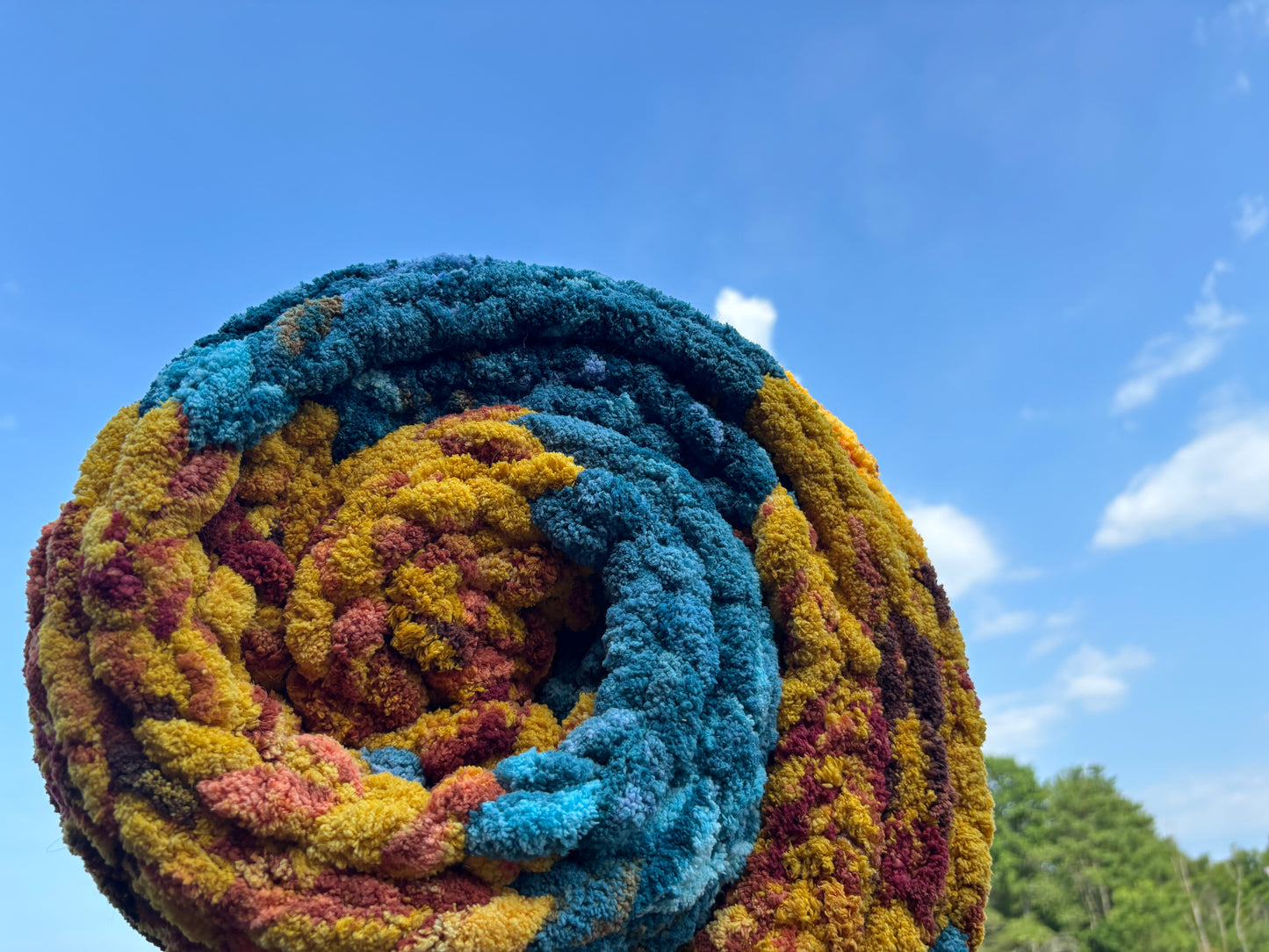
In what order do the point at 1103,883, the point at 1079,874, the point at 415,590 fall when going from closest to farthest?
the point at 415,590, the point at 1103,883, the point at 1079,874

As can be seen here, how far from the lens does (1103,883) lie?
23.2 feet

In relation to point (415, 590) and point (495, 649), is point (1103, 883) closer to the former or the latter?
point (495, 649)

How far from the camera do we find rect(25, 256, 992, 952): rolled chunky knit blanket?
1.73 meters

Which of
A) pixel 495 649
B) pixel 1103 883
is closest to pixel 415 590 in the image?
pixel 495 649

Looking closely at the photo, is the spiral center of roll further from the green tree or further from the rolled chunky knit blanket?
the green tree

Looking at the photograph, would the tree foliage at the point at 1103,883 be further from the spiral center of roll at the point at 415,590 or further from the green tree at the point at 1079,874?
the spiral center of roll at the point at 415,590

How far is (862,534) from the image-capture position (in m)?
2.48

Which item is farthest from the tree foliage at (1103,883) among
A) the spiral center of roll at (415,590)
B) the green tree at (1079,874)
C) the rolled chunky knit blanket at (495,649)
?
the spiral center of roll at (415,590)

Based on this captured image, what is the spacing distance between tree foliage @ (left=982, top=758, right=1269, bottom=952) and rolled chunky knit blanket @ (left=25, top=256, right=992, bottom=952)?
18.7 ft

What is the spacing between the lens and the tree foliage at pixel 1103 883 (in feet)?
21.6

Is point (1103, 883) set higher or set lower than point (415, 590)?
lower

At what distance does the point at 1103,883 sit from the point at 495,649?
6.99 m

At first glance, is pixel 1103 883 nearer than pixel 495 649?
No

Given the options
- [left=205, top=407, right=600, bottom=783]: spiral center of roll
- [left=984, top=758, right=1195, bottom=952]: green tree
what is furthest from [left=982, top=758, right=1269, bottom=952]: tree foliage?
[left=205, top=407, right=600, bottom=783]: spiral center of roll
